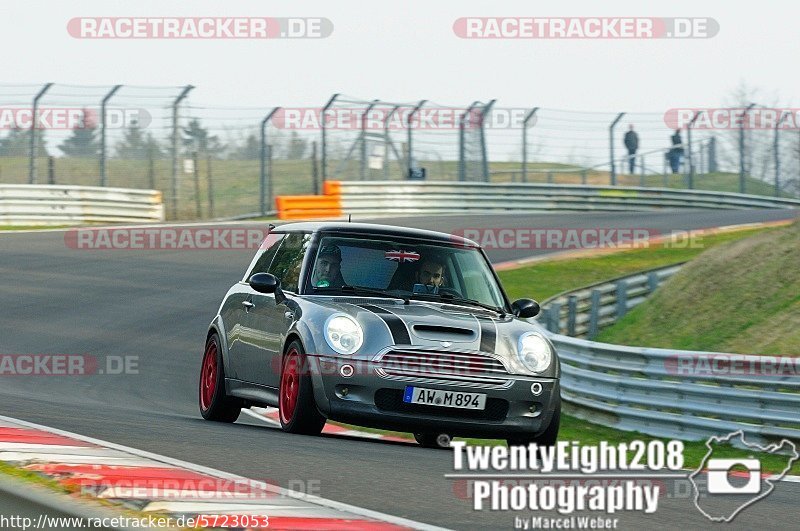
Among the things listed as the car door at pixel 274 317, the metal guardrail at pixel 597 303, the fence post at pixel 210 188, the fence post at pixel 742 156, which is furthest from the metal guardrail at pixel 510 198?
the car door at pixel 274 317

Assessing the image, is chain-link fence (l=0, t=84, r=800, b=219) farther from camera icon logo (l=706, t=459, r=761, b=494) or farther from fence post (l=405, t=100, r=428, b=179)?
camera icon logo (l=706, t=459, r=761, b=494)

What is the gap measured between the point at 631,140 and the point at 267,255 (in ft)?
76.3

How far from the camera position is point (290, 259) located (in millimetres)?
9414

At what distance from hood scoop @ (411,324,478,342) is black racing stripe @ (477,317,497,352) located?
2.4 inches

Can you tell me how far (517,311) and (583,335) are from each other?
8099mm

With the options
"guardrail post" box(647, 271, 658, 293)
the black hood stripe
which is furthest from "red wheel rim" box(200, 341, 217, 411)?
"guardrail post" box(647, 271, 658, 293)

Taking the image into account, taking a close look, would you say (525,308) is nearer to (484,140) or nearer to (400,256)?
(400,256)

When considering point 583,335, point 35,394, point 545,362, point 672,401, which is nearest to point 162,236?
point 583,335

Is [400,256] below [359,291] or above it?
above

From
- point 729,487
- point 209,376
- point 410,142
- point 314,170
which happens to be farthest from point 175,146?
point 729,487

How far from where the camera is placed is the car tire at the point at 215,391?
9773 mm

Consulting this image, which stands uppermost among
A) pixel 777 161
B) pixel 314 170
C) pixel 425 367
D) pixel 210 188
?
pixel 777 161

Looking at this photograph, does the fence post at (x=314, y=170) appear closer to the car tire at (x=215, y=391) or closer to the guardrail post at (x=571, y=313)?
the guardrail post at (x=571, y=313)

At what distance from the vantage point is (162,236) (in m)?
24.6
